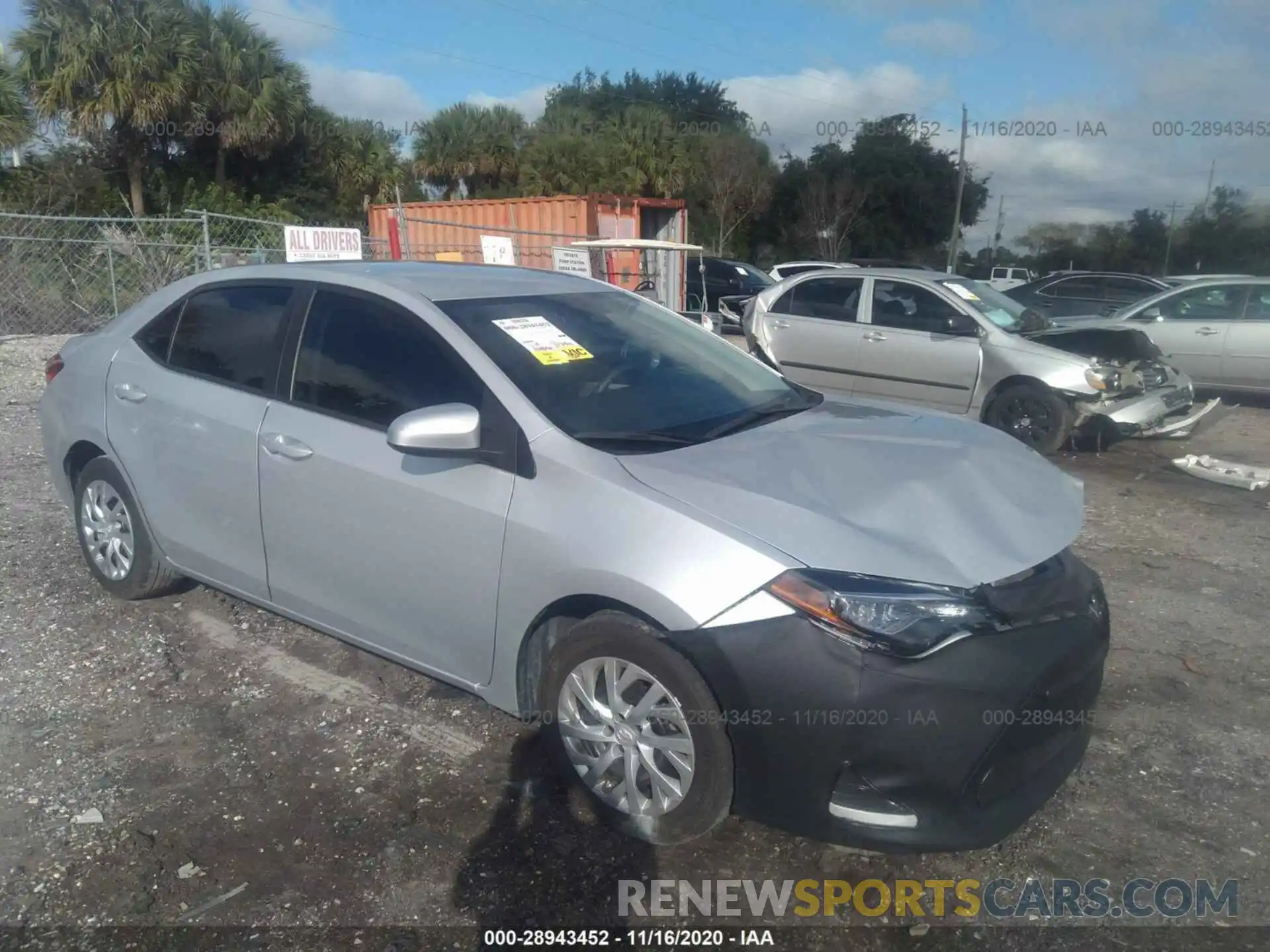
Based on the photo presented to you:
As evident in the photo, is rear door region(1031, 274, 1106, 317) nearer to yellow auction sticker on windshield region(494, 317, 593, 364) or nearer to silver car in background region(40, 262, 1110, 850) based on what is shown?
silver car in background region(40, 262, 1110, 850)

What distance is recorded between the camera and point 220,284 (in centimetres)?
438

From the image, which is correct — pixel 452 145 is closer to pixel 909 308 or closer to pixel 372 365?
pixel 909 308

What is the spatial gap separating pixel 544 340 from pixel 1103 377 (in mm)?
6205

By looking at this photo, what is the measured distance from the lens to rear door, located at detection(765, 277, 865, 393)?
9516 mm

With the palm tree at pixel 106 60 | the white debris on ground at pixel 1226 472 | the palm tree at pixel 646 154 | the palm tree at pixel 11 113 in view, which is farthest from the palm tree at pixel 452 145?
the white debris on ground at pixel 1226 472

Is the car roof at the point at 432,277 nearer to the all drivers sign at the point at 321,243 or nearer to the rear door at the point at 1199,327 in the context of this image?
the all drivers sign at the point at 321,243

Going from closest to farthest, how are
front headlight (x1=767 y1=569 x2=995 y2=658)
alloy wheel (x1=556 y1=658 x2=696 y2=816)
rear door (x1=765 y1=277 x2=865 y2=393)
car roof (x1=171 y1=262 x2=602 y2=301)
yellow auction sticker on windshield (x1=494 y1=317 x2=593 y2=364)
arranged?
front headlight (x1=767 y1=569 x2=995 y2=658), alloy wheel (x1=556 y1=658 x2=696 y2=816), yellow auction sticker on windshield (x1=494 y1=317 x2=593 y2=364), car roof (x1=171 y1=262 x2=602 y2=301), rear door (x1=765 y1=277 x2=865 y2=393)

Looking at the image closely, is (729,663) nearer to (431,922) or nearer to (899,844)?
(899,844)

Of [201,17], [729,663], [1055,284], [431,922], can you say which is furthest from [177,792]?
[201,17]

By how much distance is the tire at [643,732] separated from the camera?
9.16 ft

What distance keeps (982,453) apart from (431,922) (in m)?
2.29

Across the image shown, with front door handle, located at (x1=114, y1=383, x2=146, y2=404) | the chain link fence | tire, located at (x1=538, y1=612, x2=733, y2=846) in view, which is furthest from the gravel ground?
the chain link fence

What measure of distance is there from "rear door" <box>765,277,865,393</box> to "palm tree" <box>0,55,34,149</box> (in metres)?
14.3

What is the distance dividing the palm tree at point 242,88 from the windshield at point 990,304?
59.6 ft
